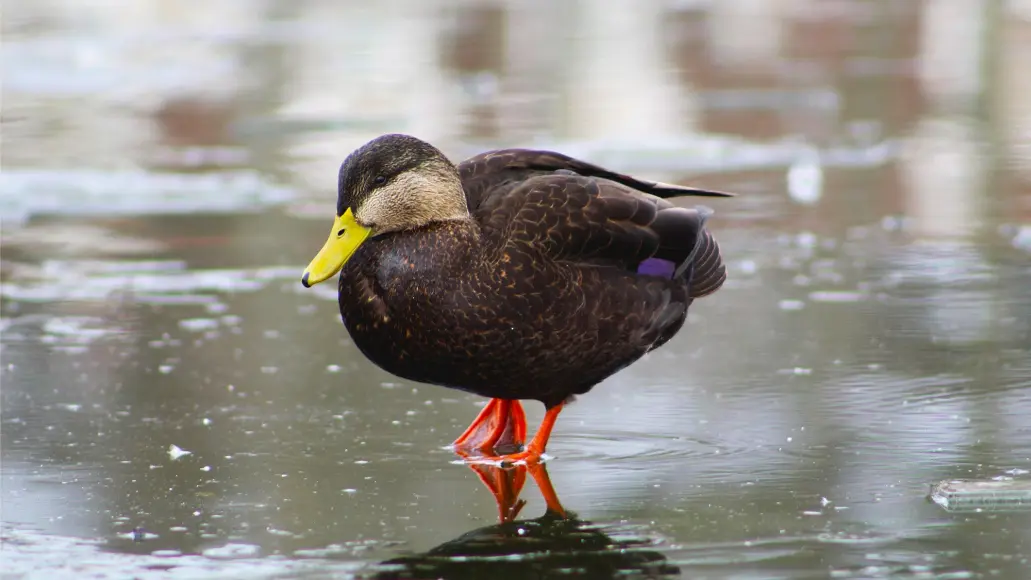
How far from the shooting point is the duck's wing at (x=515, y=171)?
173 inches

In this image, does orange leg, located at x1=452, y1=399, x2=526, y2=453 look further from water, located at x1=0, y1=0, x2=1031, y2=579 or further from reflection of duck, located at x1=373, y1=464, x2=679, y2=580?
reflection of duck, located at x1=373, y1=464, x2=679, y2=580

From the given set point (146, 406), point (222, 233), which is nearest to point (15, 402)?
point (146, 406)

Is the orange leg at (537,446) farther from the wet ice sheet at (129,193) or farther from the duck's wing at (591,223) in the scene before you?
the wet ice sheet at (129,193)

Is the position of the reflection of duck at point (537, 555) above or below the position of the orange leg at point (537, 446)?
below

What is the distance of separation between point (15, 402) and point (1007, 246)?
413 centimetres

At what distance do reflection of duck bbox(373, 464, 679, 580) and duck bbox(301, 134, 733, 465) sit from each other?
0.57 metres

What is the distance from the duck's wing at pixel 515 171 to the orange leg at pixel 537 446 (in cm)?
63

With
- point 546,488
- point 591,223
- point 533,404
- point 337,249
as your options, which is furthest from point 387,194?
point 533,404

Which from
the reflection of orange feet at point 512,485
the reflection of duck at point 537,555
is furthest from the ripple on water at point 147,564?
the reflection of orange feet at point 512,485

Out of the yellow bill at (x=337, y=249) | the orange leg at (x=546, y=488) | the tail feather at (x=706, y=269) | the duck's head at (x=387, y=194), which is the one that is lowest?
the orange leg at (x=546, y=488)

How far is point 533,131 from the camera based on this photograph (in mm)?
10180

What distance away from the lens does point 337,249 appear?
4.04 metres

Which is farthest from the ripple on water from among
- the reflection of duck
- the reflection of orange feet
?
the reflection of orange feet

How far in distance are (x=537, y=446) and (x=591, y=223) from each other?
24.6 inches
